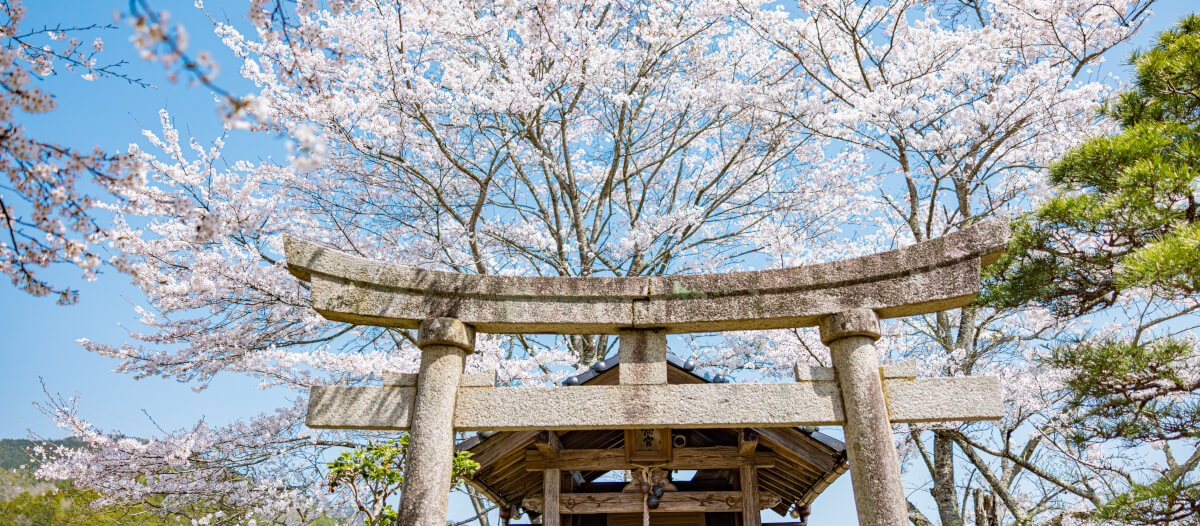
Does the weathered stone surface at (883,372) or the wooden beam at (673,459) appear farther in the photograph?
the wooden beam at (673,459)

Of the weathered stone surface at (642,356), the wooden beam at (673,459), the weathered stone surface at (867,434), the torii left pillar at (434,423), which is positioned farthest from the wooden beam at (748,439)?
the torii left pillar at (434,423)

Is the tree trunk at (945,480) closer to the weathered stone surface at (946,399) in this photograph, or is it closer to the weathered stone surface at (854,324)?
the weathered stone surface at (946,399)

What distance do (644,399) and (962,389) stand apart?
2.02 meters

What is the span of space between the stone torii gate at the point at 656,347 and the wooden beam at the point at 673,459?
2.65 meters

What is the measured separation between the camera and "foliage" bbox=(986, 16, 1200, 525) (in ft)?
14.1

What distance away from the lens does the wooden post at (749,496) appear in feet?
22.4

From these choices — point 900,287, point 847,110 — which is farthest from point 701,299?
point 847,110

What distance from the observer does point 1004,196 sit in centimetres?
1015

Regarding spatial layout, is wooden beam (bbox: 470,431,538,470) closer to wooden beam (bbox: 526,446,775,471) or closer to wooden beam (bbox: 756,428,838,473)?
wooden beam (bbox: 526,446,775,471)

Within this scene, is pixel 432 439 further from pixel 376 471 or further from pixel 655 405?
pixel 655 405

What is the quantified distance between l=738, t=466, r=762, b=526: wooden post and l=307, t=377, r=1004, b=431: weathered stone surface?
2890 millimetres

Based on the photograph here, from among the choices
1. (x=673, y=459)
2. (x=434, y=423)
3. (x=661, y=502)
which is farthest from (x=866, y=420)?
(x=661, y=502)

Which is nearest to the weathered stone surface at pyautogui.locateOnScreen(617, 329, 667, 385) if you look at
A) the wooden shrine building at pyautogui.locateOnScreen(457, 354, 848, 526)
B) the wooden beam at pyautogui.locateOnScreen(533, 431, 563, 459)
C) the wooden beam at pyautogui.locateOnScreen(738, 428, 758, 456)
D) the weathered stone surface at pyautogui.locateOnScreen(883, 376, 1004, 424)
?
the wooden shrine building at pyautogui.locateOnScreen(457, 354, 848, 526)

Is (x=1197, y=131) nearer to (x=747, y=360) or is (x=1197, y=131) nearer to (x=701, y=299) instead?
(x=701, y=299)
